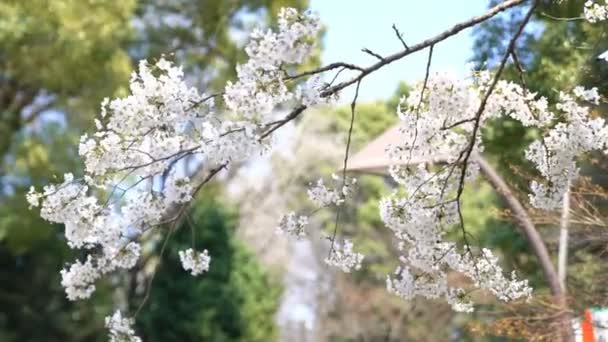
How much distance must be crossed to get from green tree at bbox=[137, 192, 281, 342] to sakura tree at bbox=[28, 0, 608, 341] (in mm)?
5978

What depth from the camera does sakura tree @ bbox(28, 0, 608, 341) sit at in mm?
2701

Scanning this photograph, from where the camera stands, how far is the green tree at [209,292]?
9.43 m

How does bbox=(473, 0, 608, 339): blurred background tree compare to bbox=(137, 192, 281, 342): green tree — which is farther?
bbox=(137, 192, 281, 342): green tree

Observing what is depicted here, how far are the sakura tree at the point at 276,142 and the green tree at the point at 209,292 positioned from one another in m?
5.98

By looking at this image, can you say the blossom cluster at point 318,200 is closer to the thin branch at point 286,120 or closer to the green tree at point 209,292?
the thin branch at point 286,120

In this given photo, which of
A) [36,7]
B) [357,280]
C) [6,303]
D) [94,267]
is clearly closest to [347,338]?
[357,280]

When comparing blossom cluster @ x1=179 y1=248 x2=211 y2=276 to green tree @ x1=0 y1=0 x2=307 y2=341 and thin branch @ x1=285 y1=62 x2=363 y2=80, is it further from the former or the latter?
green tree @ x1=0 y1=0 x2=307 y2=341

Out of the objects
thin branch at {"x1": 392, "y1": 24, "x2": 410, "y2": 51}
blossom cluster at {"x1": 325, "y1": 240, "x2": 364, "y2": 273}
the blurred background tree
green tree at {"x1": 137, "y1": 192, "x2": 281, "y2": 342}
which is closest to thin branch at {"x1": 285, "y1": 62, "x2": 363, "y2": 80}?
thin branch at {"x1": 392, "y1": 24, "x2": 410, "y2": 51}

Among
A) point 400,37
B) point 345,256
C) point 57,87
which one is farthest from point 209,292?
point 400,37

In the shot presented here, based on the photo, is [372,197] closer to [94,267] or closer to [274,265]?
[274,265]

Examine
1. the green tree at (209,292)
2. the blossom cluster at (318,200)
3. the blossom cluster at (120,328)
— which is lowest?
the blossom cluster at (120,328)

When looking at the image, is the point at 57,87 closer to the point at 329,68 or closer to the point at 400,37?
the point at 329,68

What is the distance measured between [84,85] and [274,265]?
15.2 feet

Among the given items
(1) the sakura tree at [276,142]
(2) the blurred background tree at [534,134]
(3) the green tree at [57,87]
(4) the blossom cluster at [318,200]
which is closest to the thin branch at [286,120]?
(1) the sakura tree at [276,142]
